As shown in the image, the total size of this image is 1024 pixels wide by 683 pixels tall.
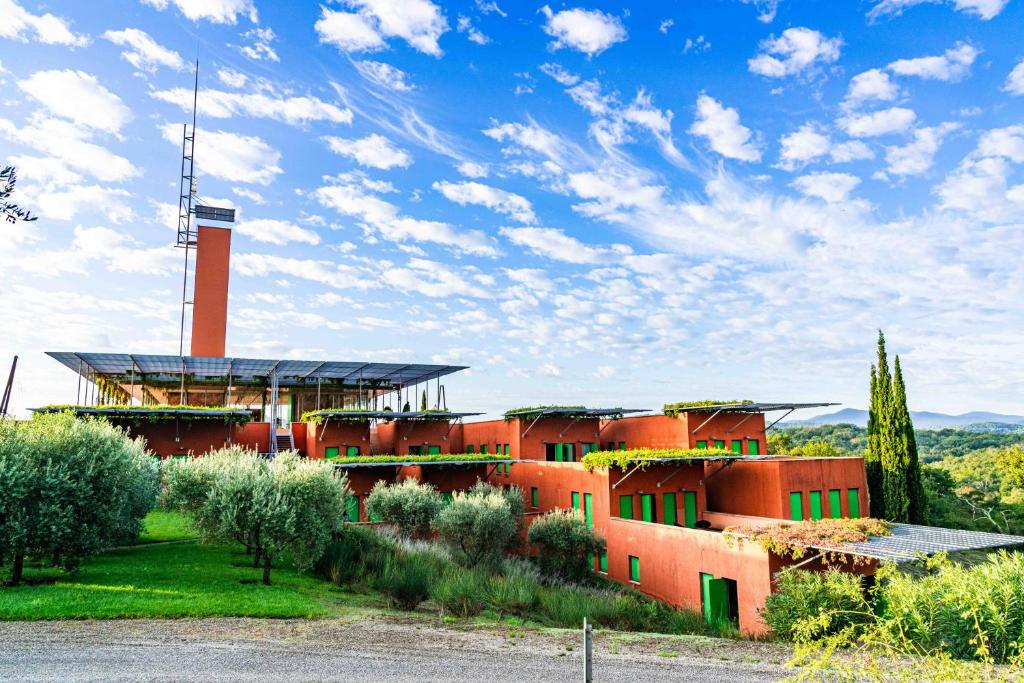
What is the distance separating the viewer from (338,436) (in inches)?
1261

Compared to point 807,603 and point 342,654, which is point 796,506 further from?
point 342,654

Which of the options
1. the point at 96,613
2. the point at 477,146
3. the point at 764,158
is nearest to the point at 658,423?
the point at 764,158

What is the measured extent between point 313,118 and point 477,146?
Answer: 266 inches

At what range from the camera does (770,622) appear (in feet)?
50.0

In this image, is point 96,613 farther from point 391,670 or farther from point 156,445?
point 156,445

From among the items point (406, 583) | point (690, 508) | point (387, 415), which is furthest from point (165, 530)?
point (690, 508)

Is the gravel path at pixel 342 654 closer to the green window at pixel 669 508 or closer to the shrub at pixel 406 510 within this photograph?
the shrub at pixel 406 510

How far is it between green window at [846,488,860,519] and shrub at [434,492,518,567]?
14.5 m

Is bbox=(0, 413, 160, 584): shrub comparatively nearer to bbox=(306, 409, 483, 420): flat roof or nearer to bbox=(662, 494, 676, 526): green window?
bbox=(306, 409, 483, 420): flat roof

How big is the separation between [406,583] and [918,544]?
42.8 ft

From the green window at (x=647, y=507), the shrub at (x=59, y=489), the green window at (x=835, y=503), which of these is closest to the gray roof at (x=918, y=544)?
the green window at (x=835, y=503)

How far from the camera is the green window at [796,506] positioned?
959 inches

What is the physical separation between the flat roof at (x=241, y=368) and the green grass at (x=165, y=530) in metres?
9.68

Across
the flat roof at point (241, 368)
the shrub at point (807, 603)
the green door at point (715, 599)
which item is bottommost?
the green door at point (715, 599)
